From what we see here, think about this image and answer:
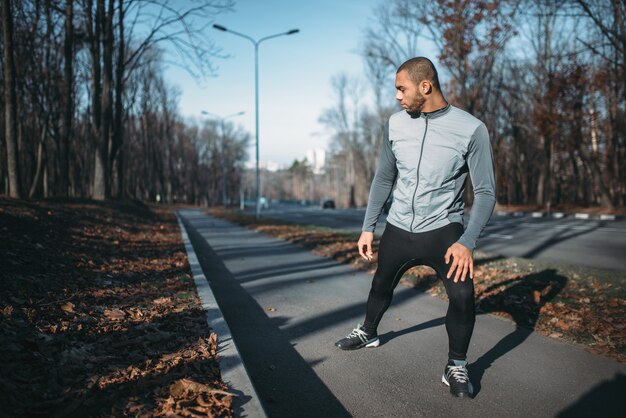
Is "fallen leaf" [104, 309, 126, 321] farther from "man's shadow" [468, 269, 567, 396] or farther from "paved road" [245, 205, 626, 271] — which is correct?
A: "paved road" [245, 205, 626, 271]

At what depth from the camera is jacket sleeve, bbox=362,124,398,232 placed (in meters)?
3.32

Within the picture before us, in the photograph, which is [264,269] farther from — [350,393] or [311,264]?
[350,393]

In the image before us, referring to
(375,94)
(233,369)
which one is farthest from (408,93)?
(375,94)

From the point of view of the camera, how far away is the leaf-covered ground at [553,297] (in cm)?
421

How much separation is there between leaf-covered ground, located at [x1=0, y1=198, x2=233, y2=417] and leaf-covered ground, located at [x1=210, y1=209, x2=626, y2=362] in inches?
116

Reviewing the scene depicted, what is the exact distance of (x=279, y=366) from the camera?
3451 millimetres

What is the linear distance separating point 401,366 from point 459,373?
572 mm

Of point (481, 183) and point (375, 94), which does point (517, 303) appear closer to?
point (481, 183)

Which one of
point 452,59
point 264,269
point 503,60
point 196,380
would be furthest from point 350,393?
point 503,60

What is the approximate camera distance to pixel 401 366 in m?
3.41

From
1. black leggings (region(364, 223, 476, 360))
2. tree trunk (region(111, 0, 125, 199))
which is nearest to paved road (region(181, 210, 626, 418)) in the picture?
black leggings (region(364, 223, 476, 360))

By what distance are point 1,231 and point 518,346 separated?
6602 mm

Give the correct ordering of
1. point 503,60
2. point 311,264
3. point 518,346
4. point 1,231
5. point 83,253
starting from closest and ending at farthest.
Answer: point 518,346 → point 1,231 → point 83,253 → point 311,264 → point 503,60

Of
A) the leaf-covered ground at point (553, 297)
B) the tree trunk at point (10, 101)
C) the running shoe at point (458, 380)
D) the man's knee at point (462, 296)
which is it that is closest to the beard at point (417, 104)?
the man's knee at point (462, 296)
